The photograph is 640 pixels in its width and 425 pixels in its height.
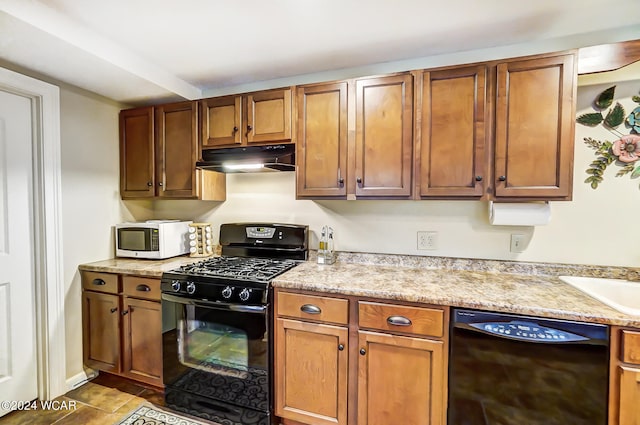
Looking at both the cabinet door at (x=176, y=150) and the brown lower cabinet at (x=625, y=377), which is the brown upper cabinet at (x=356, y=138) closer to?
the cabinet door at (x=176, y=150)

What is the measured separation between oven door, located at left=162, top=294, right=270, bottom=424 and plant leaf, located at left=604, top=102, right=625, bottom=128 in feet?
7.52

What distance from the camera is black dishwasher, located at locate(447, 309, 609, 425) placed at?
1275mm

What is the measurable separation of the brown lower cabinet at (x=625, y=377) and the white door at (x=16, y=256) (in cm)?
329

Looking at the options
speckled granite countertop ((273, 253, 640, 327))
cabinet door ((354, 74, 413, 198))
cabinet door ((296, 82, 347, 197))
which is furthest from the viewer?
cabinet door ((296, 82, 347, 197))

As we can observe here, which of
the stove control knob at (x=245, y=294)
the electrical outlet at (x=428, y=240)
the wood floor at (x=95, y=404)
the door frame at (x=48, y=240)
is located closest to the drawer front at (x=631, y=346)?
the electrical outlet at (x=428, y=240)

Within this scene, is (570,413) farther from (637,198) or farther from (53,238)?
(53,238)

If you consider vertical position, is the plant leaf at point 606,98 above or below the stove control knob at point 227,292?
above

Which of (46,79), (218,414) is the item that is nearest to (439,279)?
(218,414)

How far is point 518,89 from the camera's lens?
165 cm

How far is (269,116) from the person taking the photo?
215 centimetres

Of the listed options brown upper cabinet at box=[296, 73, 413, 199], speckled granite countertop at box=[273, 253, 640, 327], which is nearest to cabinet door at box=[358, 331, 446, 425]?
speckled granite countertop at box=[273, 253, 640, 327]

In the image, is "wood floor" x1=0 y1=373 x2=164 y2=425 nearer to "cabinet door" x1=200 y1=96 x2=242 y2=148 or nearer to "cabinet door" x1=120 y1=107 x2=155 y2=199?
"cabinet door" x1=120 y1=107 x2=155 y2=199

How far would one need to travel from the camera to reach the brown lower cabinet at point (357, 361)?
1490 millimetres

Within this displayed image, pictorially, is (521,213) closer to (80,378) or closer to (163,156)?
(163,156)
